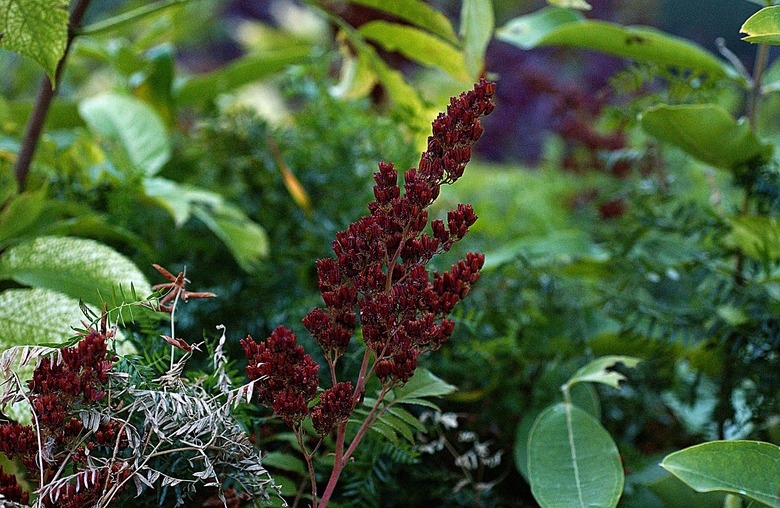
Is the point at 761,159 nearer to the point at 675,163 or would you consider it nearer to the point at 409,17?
the point at 409,17

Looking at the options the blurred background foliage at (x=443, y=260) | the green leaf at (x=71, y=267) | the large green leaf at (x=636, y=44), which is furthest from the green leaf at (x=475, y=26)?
the green leaf at (x=71, y=267)

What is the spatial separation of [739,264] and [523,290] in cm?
25

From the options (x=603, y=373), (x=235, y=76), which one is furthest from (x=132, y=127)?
(x=603, y=373)

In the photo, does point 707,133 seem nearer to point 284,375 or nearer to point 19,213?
point 284,375

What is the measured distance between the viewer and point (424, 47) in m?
0.76

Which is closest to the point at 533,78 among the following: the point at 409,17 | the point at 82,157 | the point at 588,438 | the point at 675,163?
the point at 675,163

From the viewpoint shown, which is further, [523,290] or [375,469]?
[523,290]

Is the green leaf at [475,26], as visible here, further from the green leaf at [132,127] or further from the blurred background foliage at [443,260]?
the green leaf at [132,127]

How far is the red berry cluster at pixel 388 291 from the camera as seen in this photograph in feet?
1.22

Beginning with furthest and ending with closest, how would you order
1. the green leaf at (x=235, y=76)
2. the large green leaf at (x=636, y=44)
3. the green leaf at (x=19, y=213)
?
the green leaf at (x=235, y=76)
the large green leaf at (x=636, y=44)
the green leaf at (x=19, y=213)

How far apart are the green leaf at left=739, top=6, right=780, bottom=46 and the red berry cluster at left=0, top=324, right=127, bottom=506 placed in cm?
40

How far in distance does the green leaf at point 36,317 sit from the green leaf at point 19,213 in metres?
0.10

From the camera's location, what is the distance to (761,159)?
655 millimetres

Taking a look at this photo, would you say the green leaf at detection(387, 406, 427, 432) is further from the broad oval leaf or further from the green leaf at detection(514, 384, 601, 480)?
the green leaf at detection(514, 384, 601, 480)
